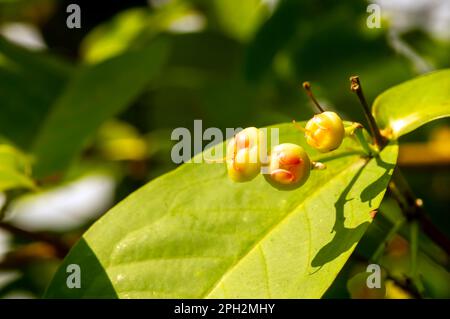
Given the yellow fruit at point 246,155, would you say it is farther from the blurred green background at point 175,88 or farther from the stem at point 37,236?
the stem at point 37,236

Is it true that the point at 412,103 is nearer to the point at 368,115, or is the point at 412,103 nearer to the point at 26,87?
the point at 368,115

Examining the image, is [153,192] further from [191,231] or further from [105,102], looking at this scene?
[105,102]

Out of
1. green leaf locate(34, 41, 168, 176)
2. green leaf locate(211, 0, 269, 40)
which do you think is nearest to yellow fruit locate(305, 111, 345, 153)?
green leaf locate(34, 41, 168, 176)

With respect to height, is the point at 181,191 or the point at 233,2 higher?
the point at 233,2

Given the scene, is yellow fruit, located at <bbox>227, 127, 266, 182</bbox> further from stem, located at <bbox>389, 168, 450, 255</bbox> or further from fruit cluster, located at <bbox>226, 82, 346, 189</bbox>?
stem, located at <bbox>389, 168, 450, 255</bbox>

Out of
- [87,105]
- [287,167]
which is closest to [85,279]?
[287,167]

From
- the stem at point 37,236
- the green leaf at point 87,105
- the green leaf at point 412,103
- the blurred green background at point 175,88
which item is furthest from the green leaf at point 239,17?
the green leaf at point 412,103
